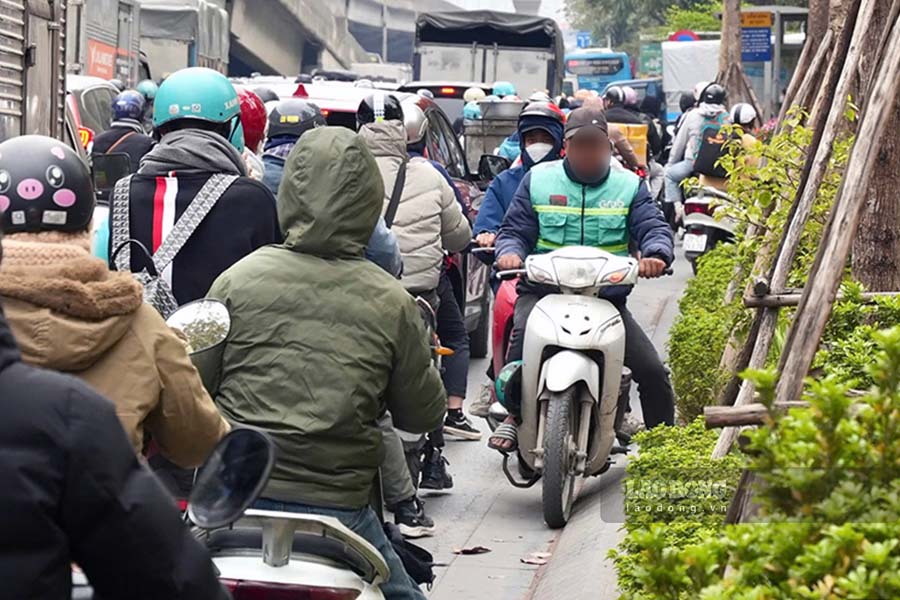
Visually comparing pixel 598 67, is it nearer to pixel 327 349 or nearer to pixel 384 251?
pixel 384 251

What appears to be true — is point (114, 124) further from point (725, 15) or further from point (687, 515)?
point (725, 15)

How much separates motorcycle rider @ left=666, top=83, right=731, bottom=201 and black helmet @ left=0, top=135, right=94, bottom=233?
13.7 m

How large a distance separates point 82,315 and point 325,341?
3.61 ft

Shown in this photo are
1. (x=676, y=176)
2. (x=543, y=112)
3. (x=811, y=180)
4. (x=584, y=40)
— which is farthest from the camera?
(x=584, y=40)

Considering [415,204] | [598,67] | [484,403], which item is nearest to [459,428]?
[484,403]

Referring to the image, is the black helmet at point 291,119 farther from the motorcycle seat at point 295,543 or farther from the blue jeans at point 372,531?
the motorcycle seat at point 295,543

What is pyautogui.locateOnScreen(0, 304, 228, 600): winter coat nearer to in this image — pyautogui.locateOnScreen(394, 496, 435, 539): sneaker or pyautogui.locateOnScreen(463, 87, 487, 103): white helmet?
pyautogui.locateOnScreen(394, 496, 435, 539): sneaker

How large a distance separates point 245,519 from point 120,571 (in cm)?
138

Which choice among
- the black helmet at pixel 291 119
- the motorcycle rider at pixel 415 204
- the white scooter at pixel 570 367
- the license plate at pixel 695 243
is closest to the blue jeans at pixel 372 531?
the white scooter at pixel 570 367

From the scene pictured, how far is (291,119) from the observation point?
7941 mm

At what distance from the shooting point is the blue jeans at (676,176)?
17.8m

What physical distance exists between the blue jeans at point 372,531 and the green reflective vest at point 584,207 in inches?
146

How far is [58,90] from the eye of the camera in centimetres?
969

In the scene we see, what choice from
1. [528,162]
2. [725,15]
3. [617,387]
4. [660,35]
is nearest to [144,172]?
[617,387]
